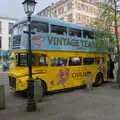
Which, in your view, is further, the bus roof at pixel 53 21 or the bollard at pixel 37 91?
the bus roof at pixel 53 21

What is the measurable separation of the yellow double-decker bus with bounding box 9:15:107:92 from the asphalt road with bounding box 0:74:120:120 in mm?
1296

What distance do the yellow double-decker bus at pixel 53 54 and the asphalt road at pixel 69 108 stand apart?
51.0 inches

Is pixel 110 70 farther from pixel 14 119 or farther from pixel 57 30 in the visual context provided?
pixel 14 119

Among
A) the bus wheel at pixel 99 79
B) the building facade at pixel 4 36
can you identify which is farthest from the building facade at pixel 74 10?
the bus wheel at pixel 99 79

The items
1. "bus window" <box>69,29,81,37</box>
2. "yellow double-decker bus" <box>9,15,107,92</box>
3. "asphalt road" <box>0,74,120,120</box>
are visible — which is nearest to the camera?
"asphalt road" <box>0,74,120,120</box>

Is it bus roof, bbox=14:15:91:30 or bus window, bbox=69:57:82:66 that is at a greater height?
bus roof, bbox=14:15:91:30

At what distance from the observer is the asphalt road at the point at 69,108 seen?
38.3 ft

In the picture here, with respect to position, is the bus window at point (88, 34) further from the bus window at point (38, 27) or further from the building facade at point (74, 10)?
the building facade at point (74, 10)

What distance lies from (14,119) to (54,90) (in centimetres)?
744

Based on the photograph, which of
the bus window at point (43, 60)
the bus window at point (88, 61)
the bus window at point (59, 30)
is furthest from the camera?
the bus window at point (88, 61)

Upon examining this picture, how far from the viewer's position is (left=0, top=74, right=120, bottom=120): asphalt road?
1168cm

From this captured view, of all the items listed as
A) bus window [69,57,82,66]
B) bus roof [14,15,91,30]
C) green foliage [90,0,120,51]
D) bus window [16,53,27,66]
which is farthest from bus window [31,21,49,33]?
green foliage [90,0,120,51]

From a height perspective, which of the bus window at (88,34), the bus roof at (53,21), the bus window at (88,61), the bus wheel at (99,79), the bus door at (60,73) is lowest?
the bus wheel at (99,79)

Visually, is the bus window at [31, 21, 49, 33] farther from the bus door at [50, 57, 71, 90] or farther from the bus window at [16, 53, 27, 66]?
the bus door at [50, 57, 71, 90]
